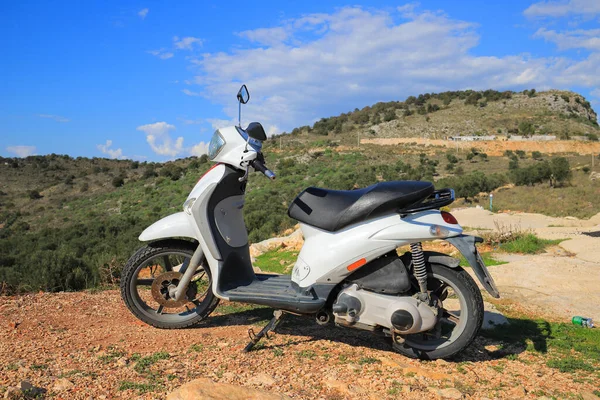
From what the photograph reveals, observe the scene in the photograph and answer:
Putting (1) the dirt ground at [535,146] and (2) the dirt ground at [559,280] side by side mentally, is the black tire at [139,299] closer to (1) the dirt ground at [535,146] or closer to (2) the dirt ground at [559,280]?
(2) the dirt ground at [559,280]

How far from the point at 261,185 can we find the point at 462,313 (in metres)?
30.5

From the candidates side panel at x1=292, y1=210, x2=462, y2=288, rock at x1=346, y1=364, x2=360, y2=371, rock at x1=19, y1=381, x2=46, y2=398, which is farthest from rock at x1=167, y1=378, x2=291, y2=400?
side panel at x1=292, y1=210, x2=462, y2=288

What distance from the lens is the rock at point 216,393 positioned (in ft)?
9.04

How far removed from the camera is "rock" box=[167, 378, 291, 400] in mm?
2754

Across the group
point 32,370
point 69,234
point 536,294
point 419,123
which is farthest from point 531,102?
point 32,370

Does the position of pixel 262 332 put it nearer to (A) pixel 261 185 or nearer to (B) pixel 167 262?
(B) pixel 167 262

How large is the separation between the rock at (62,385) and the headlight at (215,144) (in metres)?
2.14

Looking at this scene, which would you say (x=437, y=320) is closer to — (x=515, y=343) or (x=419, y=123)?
(x=515, y=343)

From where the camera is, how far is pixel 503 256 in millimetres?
9297

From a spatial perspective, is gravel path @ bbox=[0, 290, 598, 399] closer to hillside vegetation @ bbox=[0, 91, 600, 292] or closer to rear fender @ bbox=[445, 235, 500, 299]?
rear fender @ bbox=[445, 235, 500, 299]

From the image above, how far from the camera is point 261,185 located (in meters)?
33.9

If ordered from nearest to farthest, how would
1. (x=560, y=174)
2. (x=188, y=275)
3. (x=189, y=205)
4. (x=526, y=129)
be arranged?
1. (x=189, y=205)
2. (x=188, y=275)
3. (x=560, y=174)
4. (x=526, y=129)

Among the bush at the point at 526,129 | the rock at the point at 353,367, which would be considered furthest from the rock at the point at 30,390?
the bush at the point at 526,129

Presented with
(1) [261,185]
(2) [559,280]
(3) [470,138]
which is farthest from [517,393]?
(3) [470,138]
